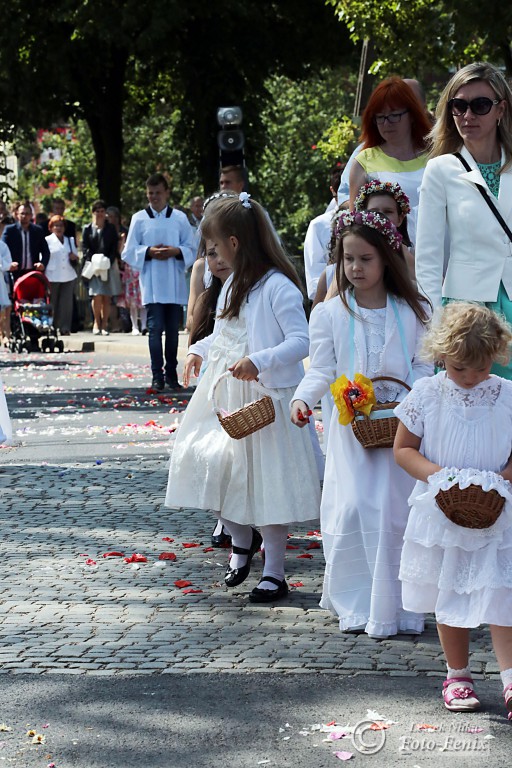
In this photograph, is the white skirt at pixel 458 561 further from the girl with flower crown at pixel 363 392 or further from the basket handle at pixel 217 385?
the basket handle at pixel 217 385

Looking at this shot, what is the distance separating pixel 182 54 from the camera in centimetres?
3253

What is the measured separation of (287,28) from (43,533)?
26.4 metres

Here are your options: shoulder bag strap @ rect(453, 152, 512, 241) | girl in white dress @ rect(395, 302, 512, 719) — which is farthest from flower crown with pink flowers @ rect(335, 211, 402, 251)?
girl in white dress @ rect(395, 302, 512, 719)

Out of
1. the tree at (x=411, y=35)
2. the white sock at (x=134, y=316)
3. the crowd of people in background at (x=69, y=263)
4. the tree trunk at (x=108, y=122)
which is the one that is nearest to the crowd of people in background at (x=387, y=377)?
the tree at (x=411, y=35)

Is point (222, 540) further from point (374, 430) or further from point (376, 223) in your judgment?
point (376, 223)

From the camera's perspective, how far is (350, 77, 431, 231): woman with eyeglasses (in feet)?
24.5

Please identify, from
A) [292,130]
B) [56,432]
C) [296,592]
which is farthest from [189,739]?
[292,130]

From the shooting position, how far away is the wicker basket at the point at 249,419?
634 centimetres

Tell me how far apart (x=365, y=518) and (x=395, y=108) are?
95.8 inches

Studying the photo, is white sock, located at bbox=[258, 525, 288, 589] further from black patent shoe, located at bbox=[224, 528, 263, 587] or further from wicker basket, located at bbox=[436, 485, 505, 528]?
wicker basket, located at bbox=[436, 485, 505, 528]

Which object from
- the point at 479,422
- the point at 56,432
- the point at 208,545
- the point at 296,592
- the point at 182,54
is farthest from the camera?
the point at 182,54

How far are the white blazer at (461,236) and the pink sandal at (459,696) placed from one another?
167cm

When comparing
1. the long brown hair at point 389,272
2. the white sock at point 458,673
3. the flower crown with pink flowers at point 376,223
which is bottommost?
the white sock at point 458,673

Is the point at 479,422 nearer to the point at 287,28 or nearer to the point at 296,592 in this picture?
the point at 296,592
